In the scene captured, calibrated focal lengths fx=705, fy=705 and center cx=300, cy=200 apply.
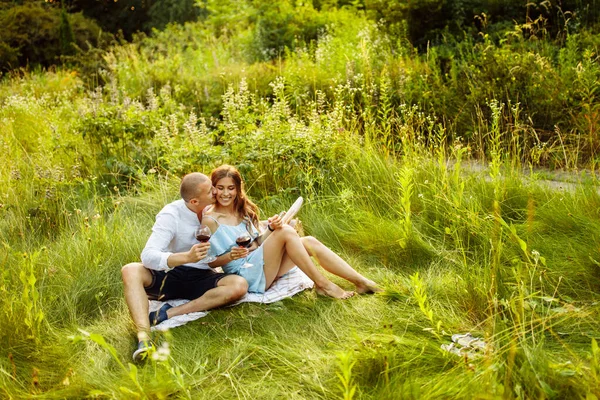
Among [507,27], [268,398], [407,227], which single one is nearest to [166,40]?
[507,27]

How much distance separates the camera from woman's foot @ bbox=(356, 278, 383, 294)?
15.1 feet

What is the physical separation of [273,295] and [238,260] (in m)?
0.33

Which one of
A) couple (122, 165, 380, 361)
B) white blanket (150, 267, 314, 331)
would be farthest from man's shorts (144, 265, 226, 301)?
white blanket (150, 267, 314, 331)

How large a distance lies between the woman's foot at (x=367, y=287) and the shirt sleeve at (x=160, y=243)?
1.25 meters

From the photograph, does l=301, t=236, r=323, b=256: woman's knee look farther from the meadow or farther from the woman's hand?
the woman's hand

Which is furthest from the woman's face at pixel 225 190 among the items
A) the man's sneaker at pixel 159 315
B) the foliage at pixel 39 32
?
the foliage at pixel 39 32

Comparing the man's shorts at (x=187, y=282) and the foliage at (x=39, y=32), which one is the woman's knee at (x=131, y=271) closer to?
the man's shorts at (x=187, y=282)

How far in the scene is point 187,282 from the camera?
4.62m

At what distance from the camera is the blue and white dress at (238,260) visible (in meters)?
4.62

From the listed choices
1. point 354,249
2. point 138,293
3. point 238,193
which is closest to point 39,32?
point 354,249

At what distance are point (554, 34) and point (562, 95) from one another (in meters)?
3.74

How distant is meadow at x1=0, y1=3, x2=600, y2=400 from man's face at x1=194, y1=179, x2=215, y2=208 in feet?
2.33

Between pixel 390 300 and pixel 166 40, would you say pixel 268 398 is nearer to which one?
pixel 390 300

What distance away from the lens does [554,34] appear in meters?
10.6
